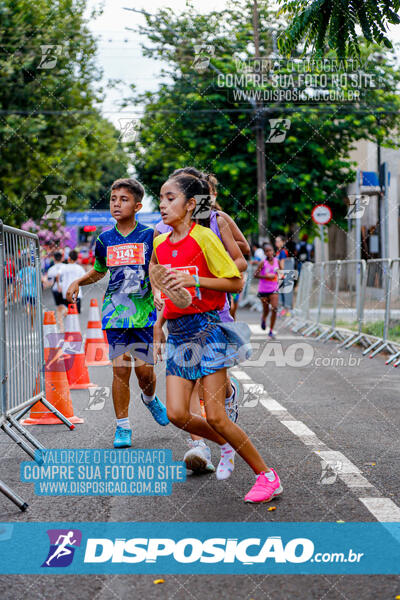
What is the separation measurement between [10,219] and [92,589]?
2936cm

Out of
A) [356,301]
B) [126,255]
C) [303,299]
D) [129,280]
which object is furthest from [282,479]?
[303,299]

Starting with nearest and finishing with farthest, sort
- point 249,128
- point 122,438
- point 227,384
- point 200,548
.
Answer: point 200,548 → point 227,384 → point 122,438 → point 249,128

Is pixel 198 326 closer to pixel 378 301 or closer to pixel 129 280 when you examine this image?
pixel 129 280

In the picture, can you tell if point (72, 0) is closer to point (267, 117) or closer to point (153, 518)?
point (267, 117)

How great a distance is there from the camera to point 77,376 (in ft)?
31.8

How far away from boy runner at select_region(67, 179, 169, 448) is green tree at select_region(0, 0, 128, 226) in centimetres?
2356

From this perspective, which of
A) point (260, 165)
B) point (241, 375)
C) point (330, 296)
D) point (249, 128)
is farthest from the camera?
point (249, 128)

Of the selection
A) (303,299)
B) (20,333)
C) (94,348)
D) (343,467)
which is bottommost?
(303,299)

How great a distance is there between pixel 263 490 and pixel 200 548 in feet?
2.68

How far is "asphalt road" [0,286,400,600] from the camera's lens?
349cm

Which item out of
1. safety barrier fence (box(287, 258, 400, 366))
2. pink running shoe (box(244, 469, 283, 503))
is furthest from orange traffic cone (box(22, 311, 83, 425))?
safety barrier fence (box(287, 258, 400, 366))

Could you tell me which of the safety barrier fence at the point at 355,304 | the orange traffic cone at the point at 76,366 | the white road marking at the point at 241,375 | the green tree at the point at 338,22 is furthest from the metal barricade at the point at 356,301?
the green tree at the point at 338,22

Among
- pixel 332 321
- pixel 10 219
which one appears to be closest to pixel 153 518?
pixel 332 321

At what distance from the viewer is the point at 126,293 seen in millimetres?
6273
